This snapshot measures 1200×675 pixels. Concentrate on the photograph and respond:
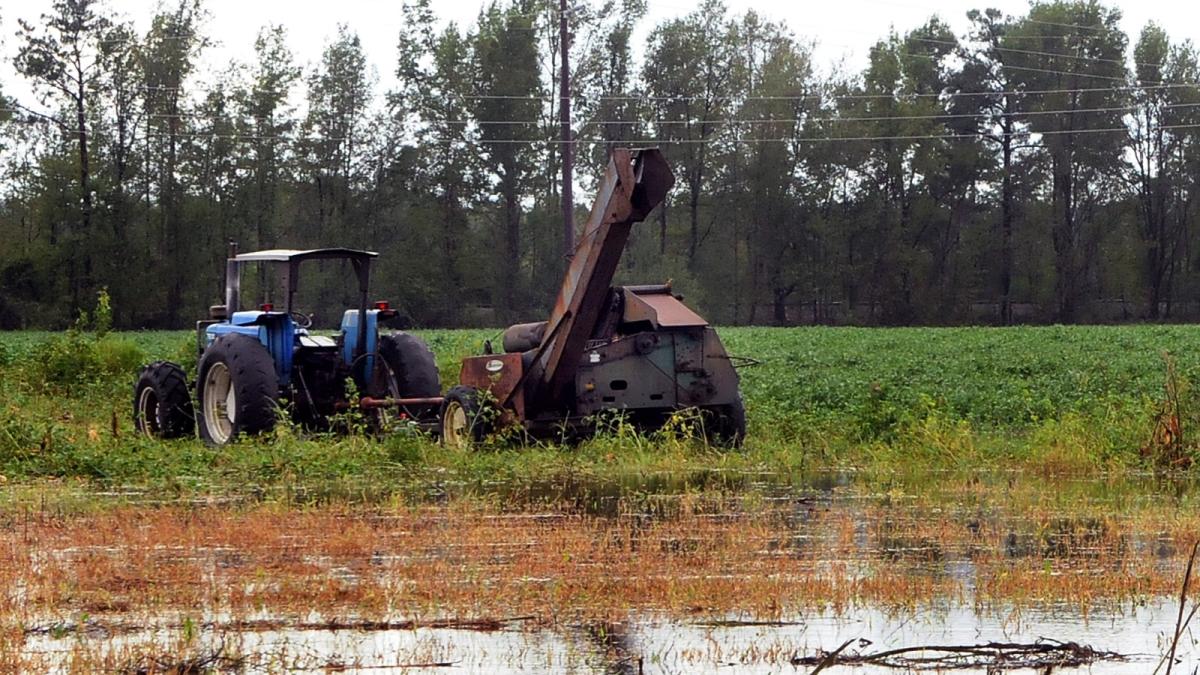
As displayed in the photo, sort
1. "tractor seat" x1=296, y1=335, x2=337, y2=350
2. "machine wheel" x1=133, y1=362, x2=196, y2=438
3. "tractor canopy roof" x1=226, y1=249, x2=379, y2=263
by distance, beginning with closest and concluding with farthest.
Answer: "tractor canopy roof" x1=226, y1=249, x2=379, y2=263 → "tractor seat" x1=296, y1=335, x2=337, y2=350 → "machine wheel" x1=133, y1=362, x2=196, y2=438

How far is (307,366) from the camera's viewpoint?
16781 mm

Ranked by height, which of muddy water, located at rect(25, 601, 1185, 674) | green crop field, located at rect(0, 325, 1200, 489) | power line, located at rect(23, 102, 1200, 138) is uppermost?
power line, located at rect(23, 102, 1200, 138)

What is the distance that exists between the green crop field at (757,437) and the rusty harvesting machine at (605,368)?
0.32 metres

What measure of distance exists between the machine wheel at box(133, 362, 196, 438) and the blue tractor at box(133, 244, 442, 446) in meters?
0.08

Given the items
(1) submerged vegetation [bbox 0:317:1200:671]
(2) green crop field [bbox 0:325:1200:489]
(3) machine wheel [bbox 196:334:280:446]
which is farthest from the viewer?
(3) machine wheel [bbox 196:334:280:446]

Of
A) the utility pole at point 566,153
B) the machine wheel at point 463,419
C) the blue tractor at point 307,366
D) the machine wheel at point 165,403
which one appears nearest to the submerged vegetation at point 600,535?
the machine wheel at point 463,419

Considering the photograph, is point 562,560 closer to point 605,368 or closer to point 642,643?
point 642,643

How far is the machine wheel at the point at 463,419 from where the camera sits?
50.7 ft

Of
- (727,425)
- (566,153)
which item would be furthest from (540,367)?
(566,153)

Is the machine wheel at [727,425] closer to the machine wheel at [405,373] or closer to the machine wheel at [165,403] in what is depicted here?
the machine wheel at [405,373]

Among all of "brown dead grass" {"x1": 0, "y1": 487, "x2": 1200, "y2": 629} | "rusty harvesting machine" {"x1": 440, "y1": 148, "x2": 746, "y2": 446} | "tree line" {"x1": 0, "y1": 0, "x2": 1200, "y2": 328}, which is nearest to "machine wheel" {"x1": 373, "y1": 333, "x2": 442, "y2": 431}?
"rusty harvesting machine" {"x1": 440, "y1": 148, "x2": 746, "y2": 446}

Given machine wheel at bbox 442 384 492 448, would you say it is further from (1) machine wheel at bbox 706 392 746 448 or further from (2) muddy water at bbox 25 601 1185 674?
(2) muddy water at bbox 25 601 1185 674

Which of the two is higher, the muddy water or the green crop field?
the green crop field

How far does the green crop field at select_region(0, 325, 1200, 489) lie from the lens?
46.3 feet
